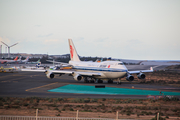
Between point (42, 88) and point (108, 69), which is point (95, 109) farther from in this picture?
point (108, 69)

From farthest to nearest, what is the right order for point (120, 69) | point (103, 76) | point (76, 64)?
point (76, 64)
point (103, 76)
point (120, 69)

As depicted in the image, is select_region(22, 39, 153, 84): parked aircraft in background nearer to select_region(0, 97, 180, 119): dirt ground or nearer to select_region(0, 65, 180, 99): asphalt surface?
select_region(0, 65, 180, 99): asphalt surface

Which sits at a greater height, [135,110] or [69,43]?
[69,43]

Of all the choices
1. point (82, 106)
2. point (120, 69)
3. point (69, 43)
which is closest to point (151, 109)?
point (82, 106)

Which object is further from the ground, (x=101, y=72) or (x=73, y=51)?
(x=73, y=51)

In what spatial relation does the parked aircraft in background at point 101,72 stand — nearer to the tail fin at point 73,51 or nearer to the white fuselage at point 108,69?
the white fuselage at point 108,69

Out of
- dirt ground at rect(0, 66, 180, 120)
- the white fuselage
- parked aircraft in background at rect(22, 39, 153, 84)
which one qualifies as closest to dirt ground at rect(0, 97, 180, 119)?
dirt ground at rect(0, 66, 180, 120)

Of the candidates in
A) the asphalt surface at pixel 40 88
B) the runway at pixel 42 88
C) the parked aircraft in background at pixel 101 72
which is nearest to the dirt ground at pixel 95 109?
the runway at pixel 42 88

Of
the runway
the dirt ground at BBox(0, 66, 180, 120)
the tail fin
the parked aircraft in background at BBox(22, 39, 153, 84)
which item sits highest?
the tail fin

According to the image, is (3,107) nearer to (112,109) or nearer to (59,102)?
(59,102)

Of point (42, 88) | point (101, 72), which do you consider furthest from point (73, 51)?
point (42, 88)

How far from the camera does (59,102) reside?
84.7ft

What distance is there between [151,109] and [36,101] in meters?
12.9

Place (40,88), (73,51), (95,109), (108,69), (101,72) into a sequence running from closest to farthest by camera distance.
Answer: (95,109) → (40,88) → (108,69) → (101,72) → (73,51)
